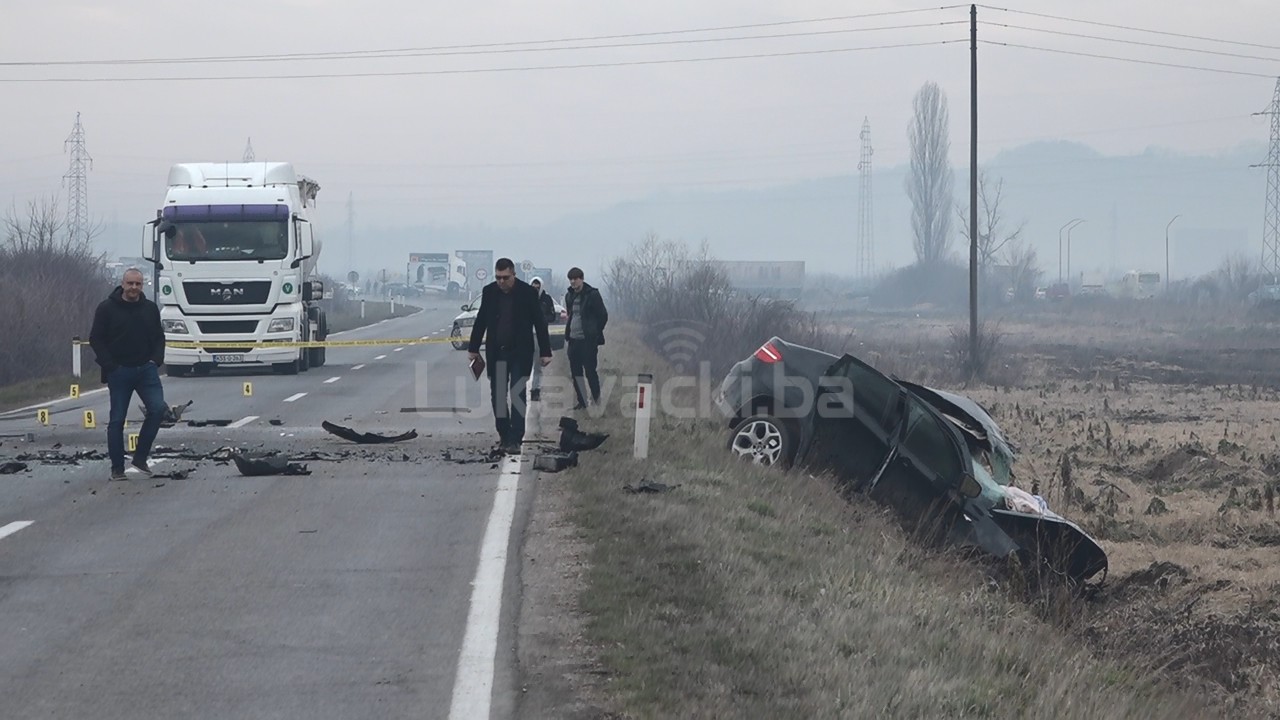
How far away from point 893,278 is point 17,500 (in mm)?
124783

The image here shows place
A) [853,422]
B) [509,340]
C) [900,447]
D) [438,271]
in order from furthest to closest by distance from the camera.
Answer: [438,271] → [509,340] → [853,422] → [900,447]

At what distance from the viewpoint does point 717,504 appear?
11.7 m

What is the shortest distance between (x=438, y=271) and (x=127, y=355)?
10448 centimetres

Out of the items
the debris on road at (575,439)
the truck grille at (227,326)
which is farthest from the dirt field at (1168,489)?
the truck grille at (227,326)

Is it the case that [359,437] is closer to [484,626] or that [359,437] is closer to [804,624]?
[484,626]

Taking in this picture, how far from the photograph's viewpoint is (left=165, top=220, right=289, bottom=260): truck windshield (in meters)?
28.3

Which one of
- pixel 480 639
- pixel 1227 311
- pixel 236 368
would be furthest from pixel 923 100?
pixel 480 639

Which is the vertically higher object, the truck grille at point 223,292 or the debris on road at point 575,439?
the truck grille at point 223,292

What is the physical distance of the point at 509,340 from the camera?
49.4 ft

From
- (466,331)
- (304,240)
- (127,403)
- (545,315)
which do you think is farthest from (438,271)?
(127,403)

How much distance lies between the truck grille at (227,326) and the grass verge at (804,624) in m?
17.6

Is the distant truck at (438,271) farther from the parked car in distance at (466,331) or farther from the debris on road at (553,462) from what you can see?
the debris on road at (553,462)

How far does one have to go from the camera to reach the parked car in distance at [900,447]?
12.0 metres

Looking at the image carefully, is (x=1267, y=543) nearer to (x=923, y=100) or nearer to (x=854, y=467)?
(x=854, y=467)
